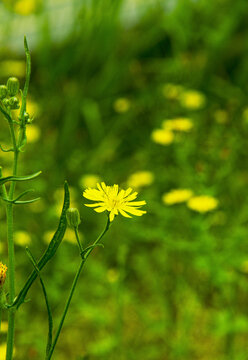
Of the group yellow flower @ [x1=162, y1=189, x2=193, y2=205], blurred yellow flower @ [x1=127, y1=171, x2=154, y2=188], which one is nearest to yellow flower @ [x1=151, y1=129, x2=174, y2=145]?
blurred yellow flower @ [x1=127, y1=171, x2=154, y2=188]

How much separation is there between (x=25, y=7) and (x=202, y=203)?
5.19 ft

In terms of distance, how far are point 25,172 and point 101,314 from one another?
0.69m

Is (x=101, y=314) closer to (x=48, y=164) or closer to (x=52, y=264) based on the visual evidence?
(x=52, y=264)

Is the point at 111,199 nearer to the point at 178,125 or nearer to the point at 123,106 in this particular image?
the point at 178,125

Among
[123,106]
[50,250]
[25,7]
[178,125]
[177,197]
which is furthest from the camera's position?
[25,7]

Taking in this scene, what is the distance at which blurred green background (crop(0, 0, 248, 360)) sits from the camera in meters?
1.30

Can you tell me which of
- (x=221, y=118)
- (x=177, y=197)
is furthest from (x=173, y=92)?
(x=177, y=197)

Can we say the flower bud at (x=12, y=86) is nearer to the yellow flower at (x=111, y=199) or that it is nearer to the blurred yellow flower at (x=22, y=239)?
the yellow flower at (x=111, y=199)

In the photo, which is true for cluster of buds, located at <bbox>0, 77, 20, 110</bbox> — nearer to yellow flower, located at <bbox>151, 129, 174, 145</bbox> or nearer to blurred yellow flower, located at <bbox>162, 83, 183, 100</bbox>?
yellow flower, located at <bbox>151, 129, 174, 145</bbox>

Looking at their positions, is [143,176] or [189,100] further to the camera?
[189,100]

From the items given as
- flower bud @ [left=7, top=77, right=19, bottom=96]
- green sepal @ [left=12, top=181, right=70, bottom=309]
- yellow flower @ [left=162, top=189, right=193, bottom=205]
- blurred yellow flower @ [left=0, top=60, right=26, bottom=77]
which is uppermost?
blurred yellow flower @ [left=0, top=60, right=26, bottom=77]

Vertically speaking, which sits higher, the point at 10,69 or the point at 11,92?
the point at 10,69

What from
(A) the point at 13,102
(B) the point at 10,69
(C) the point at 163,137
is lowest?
(A) the point at 13,102

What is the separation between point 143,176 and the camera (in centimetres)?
174
